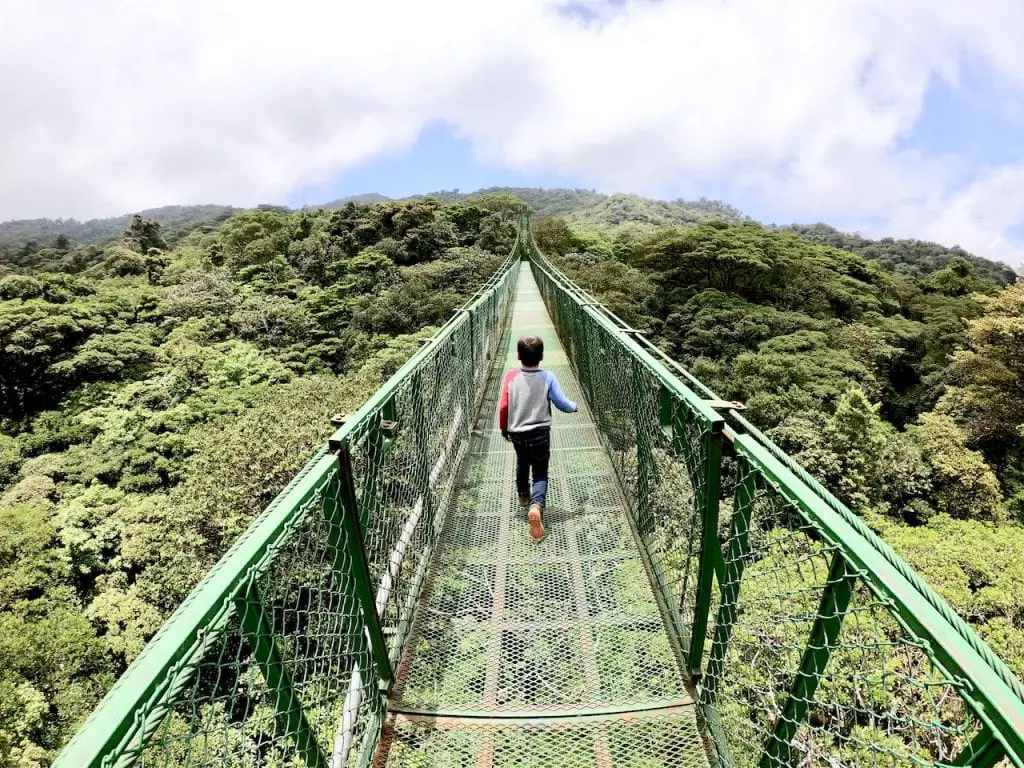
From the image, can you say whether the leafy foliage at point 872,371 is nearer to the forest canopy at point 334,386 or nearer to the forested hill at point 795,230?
the forest canopy at point 334,386

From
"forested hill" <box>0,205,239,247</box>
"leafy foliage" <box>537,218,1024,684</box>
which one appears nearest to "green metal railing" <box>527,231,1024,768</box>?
"leafy foliage" <box>537,218,1024,684</box>

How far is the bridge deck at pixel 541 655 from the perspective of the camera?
5.38 ft

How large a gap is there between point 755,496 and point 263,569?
114 cm

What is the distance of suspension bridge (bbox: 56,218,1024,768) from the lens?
2.86 ft

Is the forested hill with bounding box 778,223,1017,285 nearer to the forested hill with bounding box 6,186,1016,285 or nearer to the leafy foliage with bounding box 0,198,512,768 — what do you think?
the forested hill with bounding box 6,186,1016,285

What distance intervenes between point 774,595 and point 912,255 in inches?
2640

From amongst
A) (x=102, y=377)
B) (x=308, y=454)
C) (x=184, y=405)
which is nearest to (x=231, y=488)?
(x=308, y=454)

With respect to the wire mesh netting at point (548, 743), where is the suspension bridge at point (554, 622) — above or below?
above

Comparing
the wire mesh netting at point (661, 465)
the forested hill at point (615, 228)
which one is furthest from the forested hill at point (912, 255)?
the wire mesh netting at point (661, 465)

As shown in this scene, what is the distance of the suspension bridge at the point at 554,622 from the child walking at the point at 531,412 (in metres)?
0.28

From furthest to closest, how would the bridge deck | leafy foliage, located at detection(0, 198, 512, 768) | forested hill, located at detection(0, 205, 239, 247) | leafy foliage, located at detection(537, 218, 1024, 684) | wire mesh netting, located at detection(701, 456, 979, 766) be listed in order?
forested hill, located at detection(0, 205, 239, 247)
leafy foliage, located at detection(537, 218, 1024, 684)
leafy foliage, located at detection(0, 198, 512, 768)
the bridge deck
wire mesh netting, located at detection(701, 456, 979, 766)

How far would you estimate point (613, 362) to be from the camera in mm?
3221

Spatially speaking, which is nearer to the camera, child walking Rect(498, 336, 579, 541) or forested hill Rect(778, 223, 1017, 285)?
child walking Rect(498, 336, 579, 541)

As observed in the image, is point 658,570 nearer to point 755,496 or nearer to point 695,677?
point 695,677
